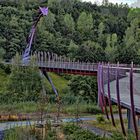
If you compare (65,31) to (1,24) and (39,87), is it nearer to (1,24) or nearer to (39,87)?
(1,24)

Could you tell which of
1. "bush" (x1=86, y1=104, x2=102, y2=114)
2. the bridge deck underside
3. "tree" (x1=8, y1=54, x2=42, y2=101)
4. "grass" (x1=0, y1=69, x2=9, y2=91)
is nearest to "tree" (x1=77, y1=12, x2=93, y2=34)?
"grass" (x1=0, y1=69, x2=9, y2=91)

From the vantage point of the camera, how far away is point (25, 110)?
38.7 metres

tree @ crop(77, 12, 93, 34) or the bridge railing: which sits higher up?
tree @ crop(77, 12, 93, 34)

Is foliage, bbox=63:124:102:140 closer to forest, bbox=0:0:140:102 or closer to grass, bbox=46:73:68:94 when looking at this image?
forest, bbox=0:0:140:102

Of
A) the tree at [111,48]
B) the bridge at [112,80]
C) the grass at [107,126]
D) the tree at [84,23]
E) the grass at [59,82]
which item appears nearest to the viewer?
the bridge at [112,80]

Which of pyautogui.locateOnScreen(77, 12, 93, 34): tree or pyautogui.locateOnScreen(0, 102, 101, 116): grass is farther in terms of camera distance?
pyautogui.locateOnScreen(77, 12, 93, 34): tree

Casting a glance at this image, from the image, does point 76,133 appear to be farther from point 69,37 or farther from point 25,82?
point 69,37

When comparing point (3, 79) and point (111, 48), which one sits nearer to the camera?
point (3, 79)

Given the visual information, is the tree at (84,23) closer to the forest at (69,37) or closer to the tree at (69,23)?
the forest at (69,37)

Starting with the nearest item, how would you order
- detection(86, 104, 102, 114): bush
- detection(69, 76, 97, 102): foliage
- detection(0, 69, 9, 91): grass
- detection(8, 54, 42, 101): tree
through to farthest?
detection(86, 104, 102, 114): bush
detection(8, 54, 42, 101): tree
detection(69, 76, 97, 102): foliage
detection(0, 69, 9, 91): grass

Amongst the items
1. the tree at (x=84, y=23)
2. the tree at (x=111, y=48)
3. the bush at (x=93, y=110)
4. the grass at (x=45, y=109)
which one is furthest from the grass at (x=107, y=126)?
the tree at (x=84, y=23)

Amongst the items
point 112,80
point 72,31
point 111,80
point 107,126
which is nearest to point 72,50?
point 72,31

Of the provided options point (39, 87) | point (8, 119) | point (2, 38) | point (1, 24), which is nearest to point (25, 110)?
point (8, 119)

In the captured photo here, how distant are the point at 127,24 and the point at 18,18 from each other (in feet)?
96.4
